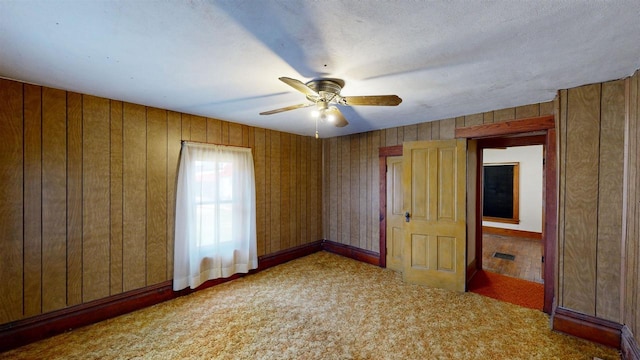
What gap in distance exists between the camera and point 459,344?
7.29 ft

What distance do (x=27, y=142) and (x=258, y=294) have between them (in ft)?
9.01

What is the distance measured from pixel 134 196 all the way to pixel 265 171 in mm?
1797

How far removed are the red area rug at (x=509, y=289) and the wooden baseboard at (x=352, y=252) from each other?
1.42 metres

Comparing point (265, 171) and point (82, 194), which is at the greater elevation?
point (265, 171)

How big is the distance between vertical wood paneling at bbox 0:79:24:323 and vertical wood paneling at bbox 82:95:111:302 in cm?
41

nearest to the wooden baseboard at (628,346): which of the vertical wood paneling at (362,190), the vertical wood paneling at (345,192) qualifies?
the vertical wood paneling at (362,190)

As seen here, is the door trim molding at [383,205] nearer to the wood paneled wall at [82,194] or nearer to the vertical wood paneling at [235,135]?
the vertical wood paneling at [235,135]

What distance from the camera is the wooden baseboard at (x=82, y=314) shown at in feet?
7.11

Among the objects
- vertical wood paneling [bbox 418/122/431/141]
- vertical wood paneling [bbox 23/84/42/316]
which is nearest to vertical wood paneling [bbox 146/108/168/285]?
vertical wood paneling [bbox 23/84/42/316]

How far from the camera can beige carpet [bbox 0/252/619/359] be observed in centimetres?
212

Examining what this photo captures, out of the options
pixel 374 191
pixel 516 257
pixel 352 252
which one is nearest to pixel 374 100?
pixel 374 191

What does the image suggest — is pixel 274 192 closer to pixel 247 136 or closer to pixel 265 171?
pixel 265 171

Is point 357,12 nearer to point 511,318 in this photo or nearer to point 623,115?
point 623,115

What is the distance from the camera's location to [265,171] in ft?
13.5
